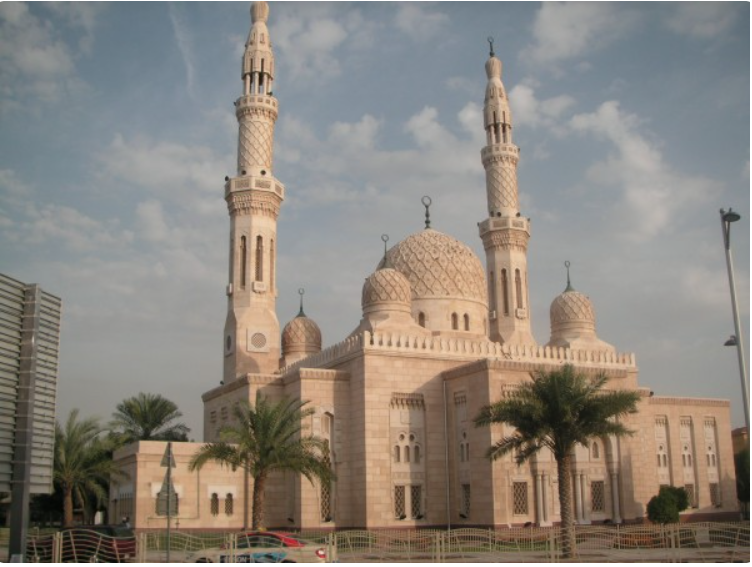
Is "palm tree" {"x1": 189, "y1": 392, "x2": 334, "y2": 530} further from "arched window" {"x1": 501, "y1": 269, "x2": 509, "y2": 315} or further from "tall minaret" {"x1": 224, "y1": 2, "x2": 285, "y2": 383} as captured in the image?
"arched window" {"x1": 501, "y1": 269, "x2": 509, "y2": 315}

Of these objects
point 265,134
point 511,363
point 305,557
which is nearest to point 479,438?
point 511,363

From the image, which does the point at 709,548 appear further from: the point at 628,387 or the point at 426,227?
the point at 426,227

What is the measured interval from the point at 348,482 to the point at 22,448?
14.4 metres

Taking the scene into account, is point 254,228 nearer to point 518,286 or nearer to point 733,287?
point 518,286

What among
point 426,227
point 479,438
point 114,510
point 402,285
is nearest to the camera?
point 479,438

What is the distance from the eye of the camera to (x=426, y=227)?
3525 centimetres

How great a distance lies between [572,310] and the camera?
3266 cm

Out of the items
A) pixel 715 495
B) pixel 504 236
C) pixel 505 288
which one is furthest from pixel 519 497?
pixel 504 236

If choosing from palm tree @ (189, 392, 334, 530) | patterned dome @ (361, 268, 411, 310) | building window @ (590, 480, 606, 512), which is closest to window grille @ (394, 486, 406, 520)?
palm tree @ (189, 392, 334, 530)

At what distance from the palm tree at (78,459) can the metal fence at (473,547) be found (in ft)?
25.2

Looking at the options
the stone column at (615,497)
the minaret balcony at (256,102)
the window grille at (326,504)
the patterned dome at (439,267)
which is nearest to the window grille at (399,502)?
the window grille at (326,504)

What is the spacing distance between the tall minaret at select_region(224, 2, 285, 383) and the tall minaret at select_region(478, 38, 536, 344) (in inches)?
357

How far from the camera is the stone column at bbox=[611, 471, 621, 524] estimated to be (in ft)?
85.8

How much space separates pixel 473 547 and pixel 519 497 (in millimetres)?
4568
